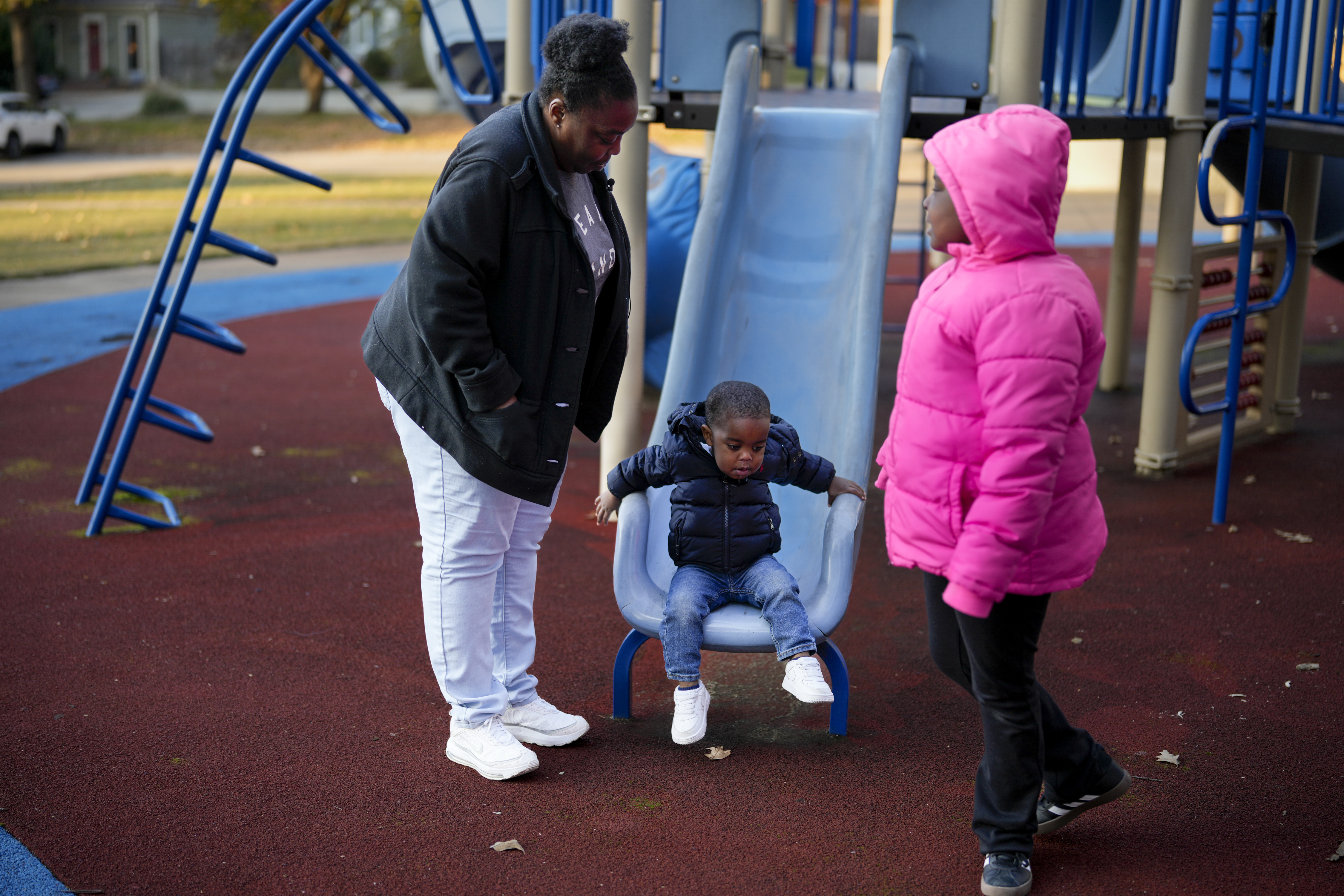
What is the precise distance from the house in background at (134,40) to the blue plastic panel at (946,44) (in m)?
50.5

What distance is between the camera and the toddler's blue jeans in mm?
3572

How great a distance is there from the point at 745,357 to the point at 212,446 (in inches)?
141

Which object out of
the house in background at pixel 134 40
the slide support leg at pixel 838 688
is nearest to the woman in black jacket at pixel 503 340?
the slide support leg at pixel 838 688

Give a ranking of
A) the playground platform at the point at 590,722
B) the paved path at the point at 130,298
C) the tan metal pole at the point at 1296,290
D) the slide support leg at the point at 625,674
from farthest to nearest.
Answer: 1. the paved path at the point at 130,298
2. the tan metal pole at the point at 1296,290
3. the slide support leg at the point at 625,674
4. the playground platform at the point at 590,722

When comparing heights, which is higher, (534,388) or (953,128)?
(953,128)

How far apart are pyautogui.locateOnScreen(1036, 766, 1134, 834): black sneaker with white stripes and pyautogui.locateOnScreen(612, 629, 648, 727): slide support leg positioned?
80 cm

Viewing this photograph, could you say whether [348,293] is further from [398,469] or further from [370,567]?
[370,567]

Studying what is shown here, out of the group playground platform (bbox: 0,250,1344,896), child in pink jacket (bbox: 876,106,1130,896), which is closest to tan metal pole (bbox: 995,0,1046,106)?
playground platform (bbox: 0,250,1344,896)

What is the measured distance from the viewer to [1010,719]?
2805mm

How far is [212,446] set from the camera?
6977 millimetres

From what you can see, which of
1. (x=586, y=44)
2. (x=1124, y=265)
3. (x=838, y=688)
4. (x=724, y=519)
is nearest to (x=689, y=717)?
(x=838, y=688)

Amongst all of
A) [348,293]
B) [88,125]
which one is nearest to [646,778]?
[348,293]

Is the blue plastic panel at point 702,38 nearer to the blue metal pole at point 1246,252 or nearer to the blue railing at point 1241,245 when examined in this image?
the blue railing at point 1241,245

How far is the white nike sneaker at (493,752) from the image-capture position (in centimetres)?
346
